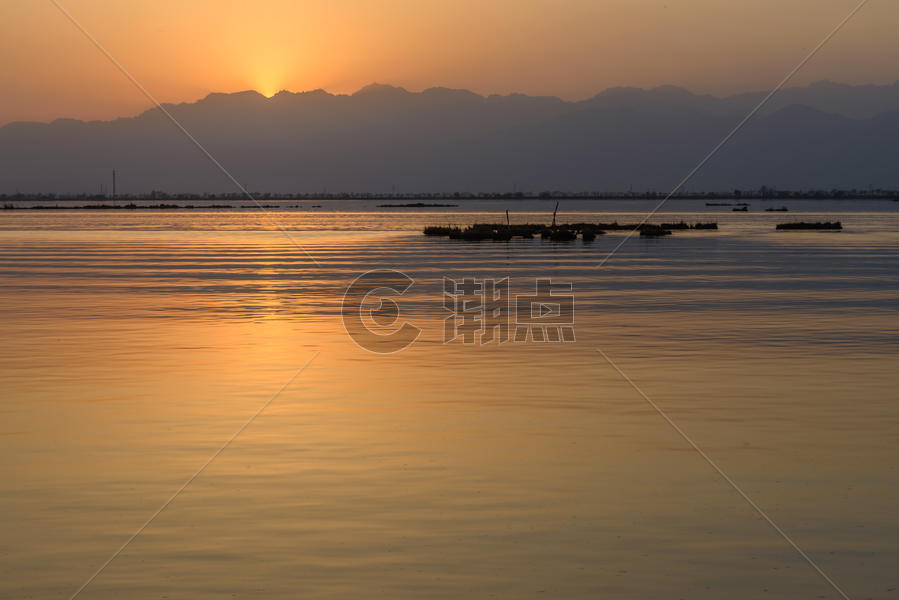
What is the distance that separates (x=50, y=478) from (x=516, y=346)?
1561 cm

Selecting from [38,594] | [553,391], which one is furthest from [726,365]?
[38,594]

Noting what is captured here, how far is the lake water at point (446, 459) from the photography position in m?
9.90

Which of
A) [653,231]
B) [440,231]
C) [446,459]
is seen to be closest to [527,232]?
[440,231]

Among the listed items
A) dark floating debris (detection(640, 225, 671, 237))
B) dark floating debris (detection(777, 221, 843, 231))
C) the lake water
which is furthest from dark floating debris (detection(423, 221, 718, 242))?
the lake water

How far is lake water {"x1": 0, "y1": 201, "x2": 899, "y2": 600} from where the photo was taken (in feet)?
32.5

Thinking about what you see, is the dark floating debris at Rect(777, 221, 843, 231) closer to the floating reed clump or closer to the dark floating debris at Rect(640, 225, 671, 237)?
the dark floating debris at Rect(640, 225, 671, 237)

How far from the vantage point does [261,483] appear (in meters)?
→ 13.0

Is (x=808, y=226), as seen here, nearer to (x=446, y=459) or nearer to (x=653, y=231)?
(x=653, y=231)

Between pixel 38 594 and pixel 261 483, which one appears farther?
pixel 261 483

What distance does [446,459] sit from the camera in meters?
14.4

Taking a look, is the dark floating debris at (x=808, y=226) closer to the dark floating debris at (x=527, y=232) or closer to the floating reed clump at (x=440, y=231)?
the dark floating debris at (x=527, y=232)

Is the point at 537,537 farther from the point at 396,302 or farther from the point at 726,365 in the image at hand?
the point at 396,302

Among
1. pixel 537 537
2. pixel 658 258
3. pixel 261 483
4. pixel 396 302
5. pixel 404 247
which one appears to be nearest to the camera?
pixel 537 537

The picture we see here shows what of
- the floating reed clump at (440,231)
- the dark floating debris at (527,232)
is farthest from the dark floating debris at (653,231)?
the floating reed clump at (440,231)
